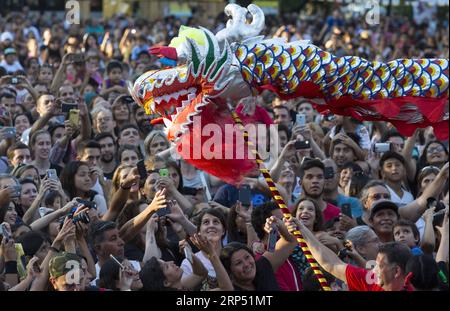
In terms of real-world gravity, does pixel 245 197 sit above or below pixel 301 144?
below

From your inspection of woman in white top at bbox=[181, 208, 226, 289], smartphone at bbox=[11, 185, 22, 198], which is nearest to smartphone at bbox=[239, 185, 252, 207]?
woman in white top at bbox=[181, 208, 226, 289]

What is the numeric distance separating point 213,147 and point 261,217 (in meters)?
1.60

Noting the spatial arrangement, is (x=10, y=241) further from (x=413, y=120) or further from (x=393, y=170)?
(x=393, y=170)

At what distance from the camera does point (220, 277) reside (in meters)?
7.14

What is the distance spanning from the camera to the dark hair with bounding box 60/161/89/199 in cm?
930

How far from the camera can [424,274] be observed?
627cm

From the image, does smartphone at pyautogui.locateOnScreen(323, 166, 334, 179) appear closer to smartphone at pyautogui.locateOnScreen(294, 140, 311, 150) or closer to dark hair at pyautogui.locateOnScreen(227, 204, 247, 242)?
smartphone at pyautogui.locateOnScreen(294, 140, 311, 150)

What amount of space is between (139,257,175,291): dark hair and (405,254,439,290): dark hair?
1.59 metres

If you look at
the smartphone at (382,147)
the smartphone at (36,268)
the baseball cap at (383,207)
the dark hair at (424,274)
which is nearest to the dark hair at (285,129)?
the smartphone at (382,147)

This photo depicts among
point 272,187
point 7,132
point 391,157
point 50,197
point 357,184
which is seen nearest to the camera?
point 272,187

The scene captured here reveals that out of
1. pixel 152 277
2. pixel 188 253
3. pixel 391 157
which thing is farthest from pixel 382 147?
pixel 152 277

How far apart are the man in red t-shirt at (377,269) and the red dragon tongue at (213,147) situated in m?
0.58

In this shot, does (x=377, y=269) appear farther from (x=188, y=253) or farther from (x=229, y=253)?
(x=188, y=253)

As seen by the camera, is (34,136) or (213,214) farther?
(34,136)
